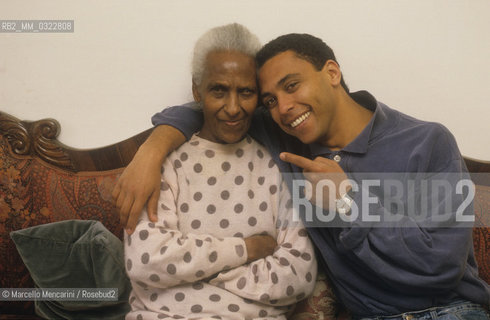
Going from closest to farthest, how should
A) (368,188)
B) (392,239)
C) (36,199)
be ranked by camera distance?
(392,239) < (368,188) < (36,199)

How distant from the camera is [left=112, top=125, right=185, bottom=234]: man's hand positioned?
37.0 inches

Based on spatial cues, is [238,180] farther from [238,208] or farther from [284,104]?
[284,104]

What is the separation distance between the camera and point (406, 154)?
0.98 metres

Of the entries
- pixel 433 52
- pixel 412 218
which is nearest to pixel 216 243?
pixel 412 218

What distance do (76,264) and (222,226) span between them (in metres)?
0.43

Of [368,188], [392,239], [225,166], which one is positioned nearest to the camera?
[392,239]

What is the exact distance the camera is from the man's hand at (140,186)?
94 cm

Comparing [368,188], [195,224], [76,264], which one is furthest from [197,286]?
[368,188]

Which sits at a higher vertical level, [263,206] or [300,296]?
[263,206]

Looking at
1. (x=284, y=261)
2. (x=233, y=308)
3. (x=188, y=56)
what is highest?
(x=188, y=56)

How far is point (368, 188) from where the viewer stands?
98 centimetres

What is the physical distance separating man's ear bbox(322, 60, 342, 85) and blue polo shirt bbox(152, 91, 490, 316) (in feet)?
0.33

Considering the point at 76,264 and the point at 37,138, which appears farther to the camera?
the point at 37,138

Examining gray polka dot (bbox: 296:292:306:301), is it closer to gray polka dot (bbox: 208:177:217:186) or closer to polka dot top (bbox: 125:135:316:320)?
polka dot top (bbox: 125:135:316:320)
